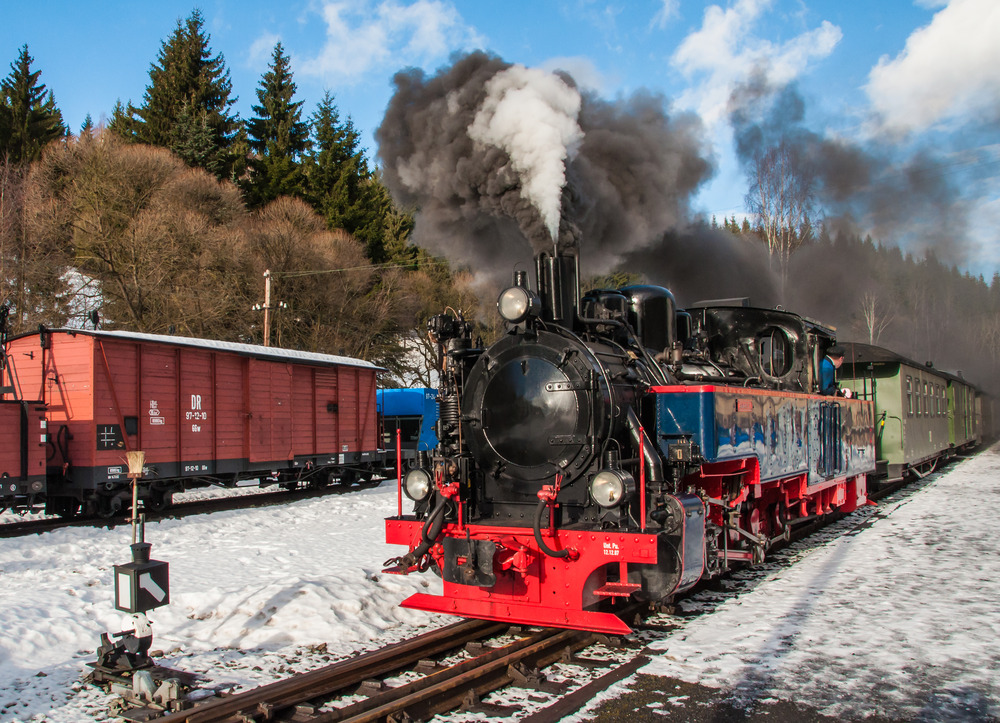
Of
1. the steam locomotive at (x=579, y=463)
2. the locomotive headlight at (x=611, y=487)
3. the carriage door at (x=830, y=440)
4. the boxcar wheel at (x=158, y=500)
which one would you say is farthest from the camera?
the boxcar wheel at (x=158, y=500)

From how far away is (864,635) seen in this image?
5.28 metres

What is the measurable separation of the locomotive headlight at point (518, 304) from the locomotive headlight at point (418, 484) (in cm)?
140

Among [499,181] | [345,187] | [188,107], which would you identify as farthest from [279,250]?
[499,181]

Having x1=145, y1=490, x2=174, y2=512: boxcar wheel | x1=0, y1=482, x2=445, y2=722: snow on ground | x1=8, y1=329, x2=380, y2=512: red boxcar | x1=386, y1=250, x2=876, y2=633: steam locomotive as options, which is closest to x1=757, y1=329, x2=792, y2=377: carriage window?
x1=386, y1=250, x2=876, y2=633: steam locomotive

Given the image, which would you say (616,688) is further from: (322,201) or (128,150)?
(322,201)

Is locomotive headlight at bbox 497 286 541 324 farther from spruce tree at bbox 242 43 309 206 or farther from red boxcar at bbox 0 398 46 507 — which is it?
spruce tree at bbox 242 43 309 206

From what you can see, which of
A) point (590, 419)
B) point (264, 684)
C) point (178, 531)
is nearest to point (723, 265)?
point (590, 419)

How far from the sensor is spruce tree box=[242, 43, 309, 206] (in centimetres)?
3825

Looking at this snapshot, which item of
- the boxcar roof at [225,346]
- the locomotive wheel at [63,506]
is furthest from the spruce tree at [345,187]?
the locomotive wheel at [63,506]

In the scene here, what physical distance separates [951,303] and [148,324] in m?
33.2

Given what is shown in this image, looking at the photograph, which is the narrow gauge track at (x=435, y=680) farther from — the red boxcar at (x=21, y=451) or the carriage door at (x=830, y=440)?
the red boxcar at (x=21, y=451)

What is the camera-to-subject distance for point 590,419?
534 centimetres

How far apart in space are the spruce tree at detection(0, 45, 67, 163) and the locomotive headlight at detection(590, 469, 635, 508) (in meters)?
36.7

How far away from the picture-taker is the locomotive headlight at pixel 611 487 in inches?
193
